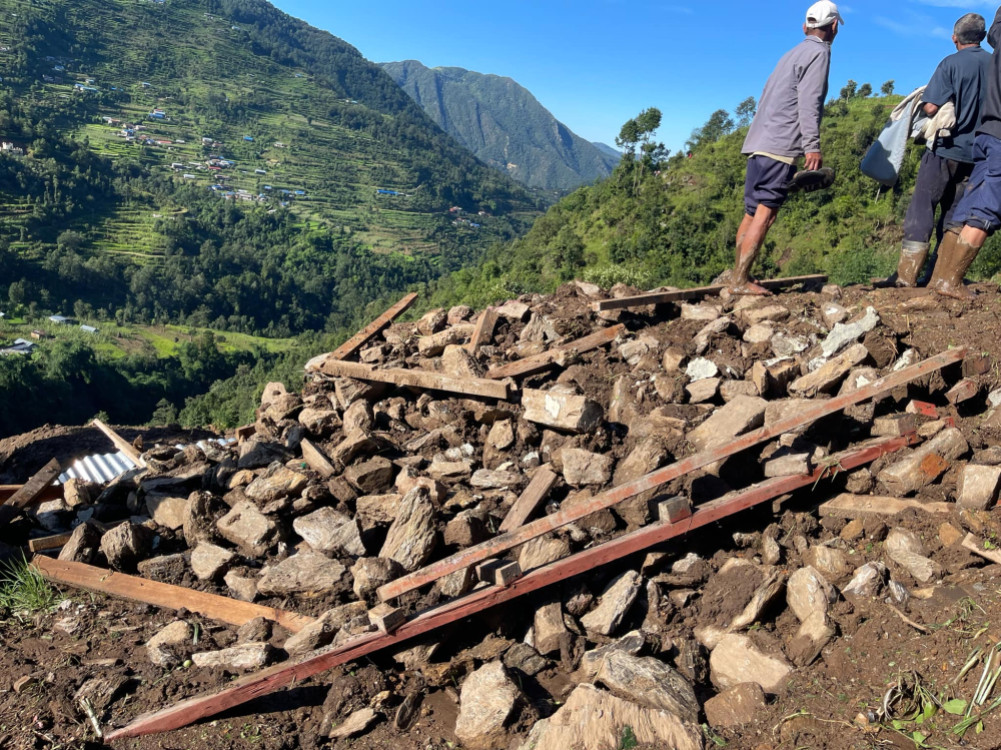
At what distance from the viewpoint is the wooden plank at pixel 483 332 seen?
5656 millimetres

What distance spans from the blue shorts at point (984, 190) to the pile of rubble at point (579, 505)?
41.3 inches

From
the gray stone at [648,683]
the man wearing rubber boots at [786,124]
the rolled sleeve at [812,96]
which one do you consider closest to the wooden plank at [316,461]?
A: the gray stone at [648,683]

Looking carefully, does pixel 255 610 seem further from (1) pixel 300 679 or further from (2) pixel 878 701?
(2) pixel 878 701

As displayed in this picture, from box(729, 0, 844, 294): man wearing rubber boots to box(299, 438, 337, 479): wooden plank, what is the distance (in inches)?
158

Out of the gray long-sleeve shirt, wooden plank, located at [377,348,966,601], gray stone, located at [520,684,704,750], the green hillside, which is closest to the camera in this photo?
gray stone, located at [520,684,704,750]

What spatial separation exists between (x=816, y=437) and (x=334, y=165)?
148 meters

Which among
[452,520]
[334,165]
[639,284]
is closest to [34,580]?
[452,520]

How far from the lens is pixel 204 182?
4281 inches

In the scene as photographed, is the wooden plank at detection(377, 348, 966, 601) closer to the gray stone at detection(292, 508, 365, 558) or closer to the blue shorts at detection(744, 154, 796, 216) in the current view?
the gray stone at detection(292, 508, 365, 558)

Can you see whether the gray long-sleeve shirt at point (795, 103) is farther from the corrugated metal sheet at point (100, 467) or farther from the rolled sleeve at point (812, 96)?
the corrugated metal sheet at point (100, 467)

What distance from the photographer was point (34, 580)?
3.81 metres

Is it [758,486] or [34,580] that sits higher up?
[758,486]

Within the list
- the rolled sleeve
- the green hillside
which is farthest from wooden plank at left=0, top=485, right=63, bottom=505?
the green hillside

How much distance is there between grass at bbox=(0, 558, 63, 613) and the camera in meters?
3.71
